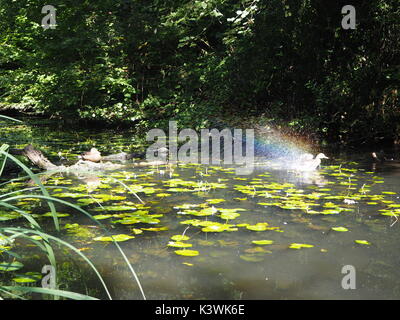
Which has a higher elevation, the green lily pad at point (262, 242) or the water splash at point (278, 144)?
the water splash at point (278, 144)

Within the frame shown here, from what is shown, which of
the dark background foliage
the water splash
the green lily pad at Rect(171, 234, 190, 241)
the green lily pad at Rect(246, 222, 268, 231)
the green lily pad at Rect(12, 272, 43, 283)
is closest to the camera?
the green lily pad at Rect(12, 272, 43, 283)

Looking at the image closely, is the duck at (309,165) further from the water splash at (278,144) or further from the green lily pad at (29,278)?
the green lily pad at (29,278)

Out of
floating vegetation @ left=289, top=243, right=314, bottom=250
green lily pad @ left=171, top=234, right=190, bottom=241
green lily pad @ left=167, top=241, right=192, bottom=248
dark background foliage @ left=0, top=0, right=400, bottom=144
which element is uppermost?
dark background foliage @ left=0, top=0, right=400, bottom=144

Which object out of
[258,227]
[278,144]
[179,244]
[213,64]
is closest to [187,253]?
[179,244]

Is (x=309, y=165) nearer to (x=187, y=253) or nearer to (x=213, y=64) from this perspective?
(x=187, y=253)

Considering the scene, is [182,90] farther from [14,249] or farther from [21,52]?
[14,249]

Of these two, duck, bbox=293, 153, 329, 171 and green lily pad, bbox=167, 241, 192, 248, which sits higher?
duck, bbox=293, 153, 329, 171

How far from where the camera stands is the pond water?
212 centimetres

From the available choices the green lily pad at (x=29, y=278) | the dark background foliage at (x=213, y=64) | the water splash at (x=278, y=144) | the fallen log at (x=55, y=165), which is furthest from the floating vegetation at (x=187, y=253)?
the water splash at (x=278, y=144)

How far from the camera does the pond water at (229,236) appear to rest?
2.12 m

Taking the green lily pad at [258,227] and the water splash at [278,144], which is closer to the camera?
the green lily pad at [258,227]

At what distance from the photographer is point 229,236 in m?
2.86

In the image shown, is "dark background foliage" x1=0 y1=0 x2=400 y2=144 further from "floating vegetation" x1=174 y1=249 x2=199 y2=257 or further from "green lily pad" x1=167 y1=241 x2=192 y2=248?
"floating vegetation" x1=174 y1=249 x2=199 y2=257

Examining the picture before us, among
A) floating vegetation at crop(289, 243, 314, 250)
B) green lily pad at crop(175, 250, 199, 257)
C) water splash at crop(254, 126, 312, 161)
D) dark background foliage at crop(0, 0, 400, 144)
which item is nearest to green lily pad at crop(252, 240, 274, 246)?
floating vegetation at crop(289, 243, 314, 250)
